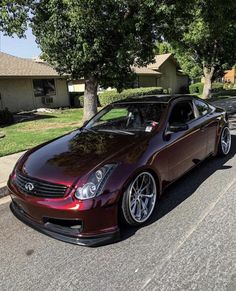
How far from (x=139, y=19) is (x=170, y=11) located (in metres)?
1.01

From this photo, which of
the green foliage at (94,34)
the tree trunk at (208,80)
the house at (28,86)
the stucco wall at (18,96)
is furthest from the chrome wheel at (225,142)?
the tree trunk at (208,80)

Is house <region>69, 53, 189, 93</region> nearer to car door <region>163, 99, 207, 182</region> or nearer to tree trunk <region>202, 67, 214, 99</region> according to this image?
tree trunk <region>202, 67, 214, 99</region>

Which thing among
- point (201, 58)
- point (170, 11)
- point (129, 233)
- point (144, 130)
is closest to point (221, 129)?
point (144, 130)

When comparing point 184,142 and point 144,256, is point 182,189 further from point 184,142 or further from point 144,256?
point 144,256

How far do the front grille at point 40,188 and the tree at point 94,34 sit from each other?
262 inches

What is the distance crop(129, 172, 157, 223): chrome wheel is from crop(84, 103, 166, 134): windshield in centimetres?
88

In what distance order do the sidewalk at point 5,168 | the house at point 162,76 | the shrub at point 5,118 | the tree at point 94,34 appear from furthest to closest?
the house at point 162,76, the shrub at point 5,118, the tree at point 94,34, the sidewalk at point 5,168

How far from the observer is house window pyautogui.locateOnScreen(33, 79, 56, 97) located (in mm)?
22594

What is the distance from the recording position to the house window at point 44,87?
74.1ft

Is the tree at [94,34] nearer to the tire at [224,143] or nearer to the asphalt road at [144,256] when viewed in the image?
the tire at [224,143]

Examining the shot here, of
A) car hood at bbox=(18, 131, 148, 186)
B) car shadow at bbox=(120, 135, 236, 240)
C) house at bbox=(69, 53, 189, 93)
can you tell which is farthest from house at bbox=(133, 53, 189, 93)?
car hood at bbox=(18, 131, 148, 186)

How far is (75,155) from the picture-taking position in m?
4.05

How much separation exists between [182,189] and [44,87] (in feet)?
64.9

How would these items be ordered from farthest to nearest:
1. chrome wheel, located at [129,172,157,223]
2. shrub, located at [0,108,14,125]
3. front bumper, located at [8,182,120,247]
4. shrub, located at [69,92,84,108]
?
shrub, located at [69,92,84,108]
shrub, located at [0,108,14,125]
chrome wheel, located at [129,172,157,223]
front bumper, located at [8,182,120,247]
